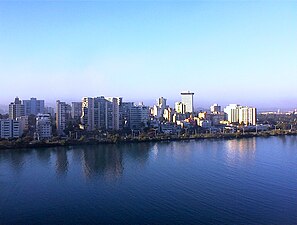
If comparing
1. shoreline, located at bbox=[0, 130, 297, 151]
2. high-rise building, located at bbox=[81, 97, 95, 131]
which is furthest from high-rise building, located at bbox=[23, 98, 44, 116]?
shoreline, located at bbox=[0, 130, 297, 151]

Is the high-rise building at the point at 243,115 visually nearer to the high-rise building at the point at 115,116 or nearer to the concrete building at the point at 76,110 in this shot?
the high-rise building at the point at 115,116

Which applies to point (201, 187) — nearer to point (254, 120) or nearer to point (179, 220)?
point (179, 220)

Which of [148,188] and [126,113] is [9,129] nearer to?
[126,113]

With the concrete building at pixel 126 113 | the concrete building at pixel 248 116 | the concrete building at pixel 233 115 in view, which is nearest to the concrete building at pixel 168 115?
the concrete building at pixel 126 113

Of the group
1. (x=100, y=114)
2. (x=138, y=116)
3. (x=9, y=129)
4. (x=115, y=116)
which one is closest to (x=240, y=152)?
(x=115, y=116)

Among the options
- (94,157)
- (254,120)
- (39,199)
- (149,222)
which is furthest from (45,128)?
(254,120)

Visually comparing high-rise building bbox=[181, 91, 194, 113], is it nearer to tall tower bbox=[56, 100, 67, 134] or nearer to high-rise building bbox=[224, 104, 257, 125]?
high-rise building bbox=[224, 104, 257, 125]
